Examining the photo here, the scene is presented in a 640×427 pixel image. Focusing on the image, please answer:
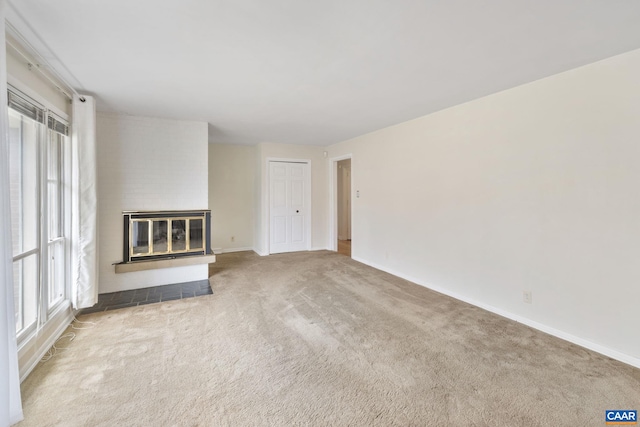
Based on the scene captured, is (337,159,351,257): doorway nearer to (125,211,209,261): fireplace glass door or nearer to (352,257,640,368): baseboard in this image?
(352,257,640,368): baseboard

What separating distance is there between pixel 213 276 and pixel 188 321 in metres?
1.63

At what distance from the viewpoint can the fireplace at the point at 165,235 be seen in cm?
386

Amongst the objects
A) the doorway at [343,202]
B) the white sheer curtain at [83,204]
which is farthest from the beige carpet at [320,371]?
the doorway at [343,202]

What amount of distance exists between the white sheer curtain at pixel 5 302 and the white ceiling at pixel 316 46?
0.66 metres

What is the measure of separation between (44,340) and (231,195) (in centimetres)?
417

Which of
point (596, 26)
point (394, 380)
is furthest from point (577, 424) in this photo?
point (596, 26)

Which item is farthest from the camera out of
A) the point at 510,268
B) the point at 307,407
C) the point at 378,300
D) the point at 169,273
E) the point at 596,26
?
the point at 169,273

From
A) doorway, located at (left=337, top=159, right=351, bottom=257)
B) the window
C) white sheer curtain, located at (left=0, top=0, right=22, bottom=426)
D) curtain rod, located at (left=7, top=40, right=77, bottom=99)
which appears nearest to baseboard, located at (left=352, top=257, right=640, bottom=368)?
white sheer curtain, located at (left=0, top=0, right=22, bottom=426)

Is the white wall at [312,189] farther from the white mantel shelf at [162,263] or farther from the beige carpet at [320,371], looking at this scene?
the beige carpet at [320,371]

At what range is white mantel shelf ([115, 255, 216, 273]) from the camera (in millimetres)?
3762

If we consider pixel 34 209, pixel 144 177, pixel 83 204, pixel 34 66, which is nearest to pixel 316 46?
pixel 34 66

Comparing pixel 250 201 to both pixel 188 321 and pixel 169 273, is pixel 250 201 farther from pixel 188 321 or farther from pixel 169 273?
pixel 188 321

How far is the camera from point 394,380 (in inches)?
76.6

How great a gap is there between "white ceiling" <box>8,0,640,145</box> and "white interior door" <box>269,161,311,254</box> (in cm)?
273
